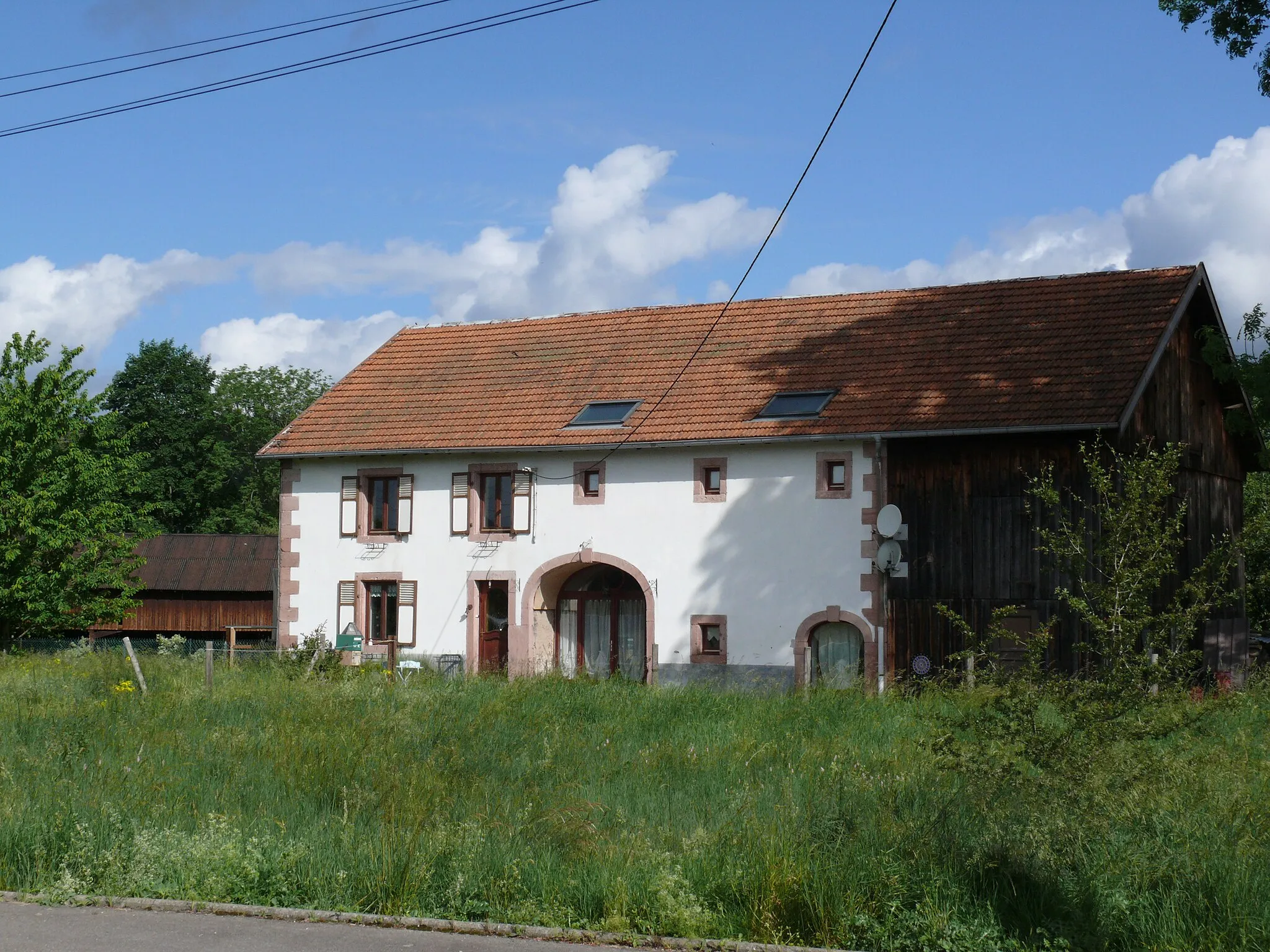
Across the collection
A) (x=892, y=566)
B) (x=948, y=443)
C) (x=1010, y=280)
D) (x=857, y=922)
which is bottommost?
(x=857, y=922)

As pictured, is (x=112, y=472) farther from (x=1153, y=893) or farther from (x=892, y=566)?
(x=1153, y=893)

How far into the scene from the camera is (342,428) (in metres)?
29.3

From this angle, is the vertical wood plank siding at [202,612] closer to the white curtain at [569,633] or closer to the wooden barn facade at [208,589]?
the wooden barn facade at [208,589]

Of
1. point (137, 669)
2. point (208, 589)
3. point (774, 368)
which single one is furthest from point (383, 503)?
point (208, 589)

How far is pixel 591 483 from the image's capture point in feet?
89.3

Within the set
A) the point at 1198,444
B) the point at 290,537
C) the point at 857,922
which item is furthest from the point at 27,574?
the point at 857,922

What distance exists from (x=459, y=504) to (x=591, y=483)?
2842mm

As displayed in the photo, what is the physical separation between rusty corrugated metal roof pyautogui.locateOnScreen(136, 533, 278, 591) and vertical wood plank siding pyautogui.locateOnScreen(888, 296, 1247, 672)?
27.4 m

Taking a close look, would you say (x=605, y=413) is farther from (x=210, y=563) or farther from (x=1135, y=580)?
(x=210, y=563)

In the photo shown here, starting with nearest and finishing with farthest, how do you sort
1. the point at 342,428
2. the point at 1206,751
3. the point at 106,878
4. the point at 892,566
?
the point at 106,878 → the point at 1206,751 → the point at 892,566 → the point at 342,428

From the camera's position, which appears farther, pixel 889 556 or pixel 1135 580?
pixel 889 556

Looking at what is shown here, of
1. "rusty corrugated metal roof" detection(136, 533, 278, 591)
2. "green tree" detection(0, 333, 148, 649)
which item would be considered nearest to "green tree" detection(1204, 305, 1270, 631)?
"green tree" detection(0, 333, 148, 649)

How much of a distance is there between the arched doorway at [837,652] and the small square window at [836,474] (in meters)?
2.48

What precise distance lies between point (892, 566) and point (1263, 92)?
31.2 ft
